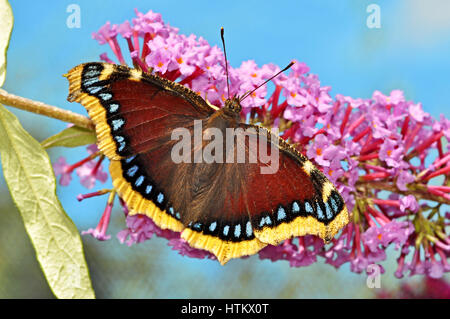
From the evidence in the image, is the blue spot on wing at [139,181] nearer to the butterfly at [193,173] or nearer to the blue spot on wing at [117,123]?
the butterfly at [193,173]

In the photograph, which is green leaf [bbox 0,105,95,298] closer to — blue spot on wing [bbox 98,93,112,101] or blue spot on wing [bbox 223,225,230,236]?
blue spot on wing [bbox 98,93,112,101]

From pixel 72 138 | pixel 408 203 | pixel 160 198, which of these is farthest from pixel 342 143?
pixel 72 138

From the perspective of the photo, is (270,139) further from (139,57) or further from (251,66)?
(139,57)

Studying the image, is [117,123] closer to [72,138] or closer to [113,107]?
[113,107]

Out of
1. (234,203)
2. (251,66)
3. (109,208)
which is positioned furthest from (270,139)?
(109,208)

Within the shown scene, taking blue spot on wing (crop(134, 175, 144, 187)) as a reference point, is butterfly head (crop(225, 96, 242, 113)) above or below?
above

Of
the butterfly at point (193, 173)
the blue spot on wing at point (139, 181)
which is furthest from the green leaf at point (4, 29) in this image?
the blue spot on wing at point (139, 181)

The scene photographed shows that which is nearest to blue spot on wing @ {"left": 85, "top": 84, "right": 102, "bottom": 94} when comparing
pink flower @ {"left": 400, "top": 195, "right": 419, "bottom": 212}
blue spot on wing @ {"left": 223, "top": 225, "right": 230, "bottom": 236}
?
blue spot on wing @ {"left": 223, "top": 225, "right": 230, "bottom": 236}
